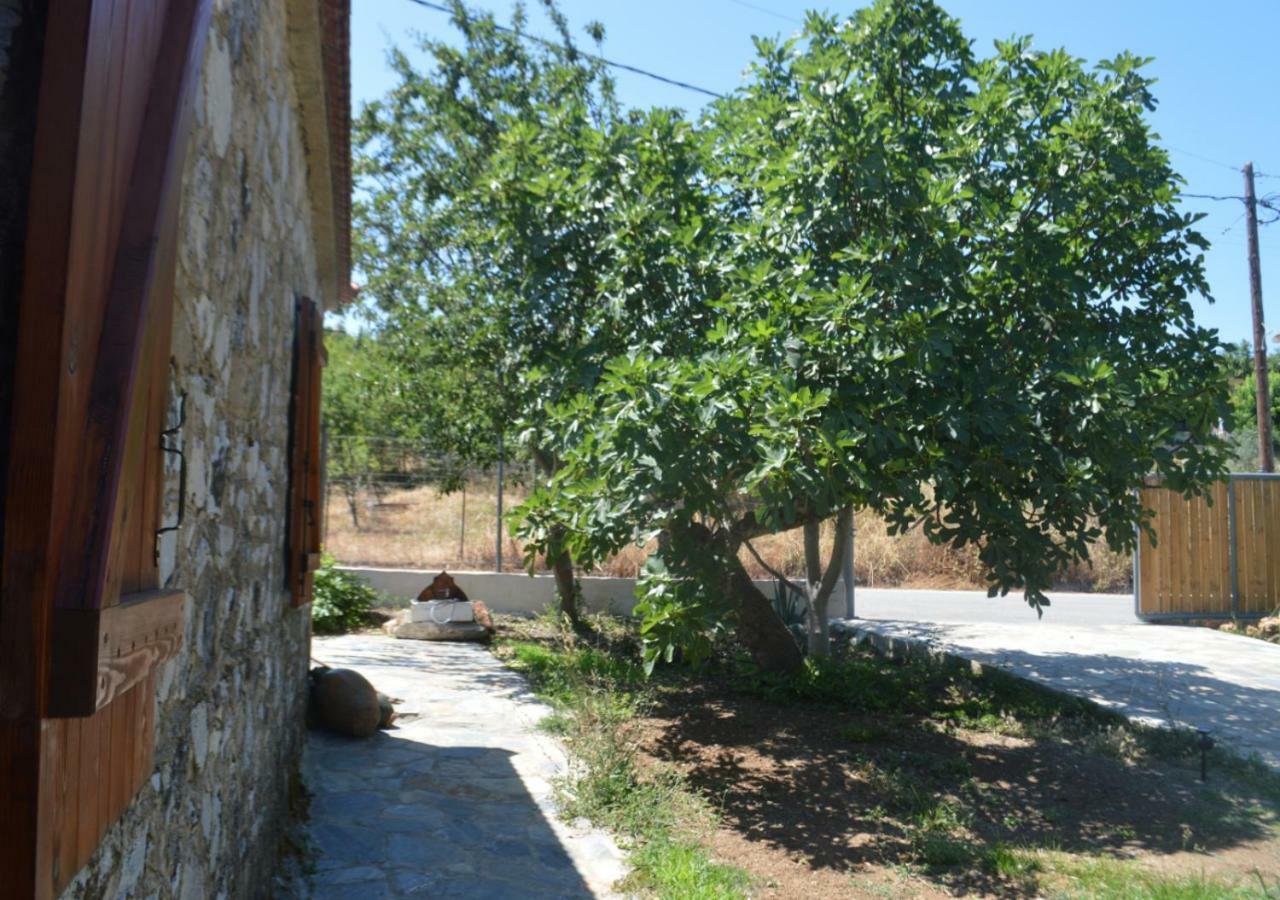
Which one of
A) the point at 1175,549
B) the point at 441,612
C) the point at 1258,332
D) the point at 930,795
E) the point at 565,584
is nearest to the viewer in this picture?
the point at 930,795

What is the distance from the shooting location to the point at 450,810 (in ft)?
18.1

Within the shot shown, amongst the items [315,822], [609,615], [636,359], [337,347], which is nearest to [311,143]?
[636,359]

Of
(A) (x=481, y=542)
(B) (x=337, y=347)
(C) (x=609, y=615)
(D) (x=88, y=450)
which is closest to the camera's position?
(D) (x=88, y=450)

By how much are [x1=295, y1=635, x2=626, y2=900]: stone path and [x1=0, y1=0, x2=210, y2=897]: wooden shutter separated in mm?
2996

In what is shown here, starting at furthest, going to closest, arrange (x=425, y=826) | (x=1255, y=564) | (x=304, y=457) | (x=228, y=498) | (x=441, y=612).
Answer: (x=1255, y=564), (x=441, y=612), (x=425, y=826), (x=304, y=457), (x=228, y=498)

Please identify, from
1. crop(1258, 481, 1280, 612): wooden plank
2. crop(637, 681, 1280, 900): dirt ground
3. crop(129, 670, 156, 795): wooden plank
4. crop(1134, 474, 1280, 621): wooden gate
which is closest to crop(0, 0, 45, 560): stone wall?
crop(129, 670, 156, 795): wooden plank

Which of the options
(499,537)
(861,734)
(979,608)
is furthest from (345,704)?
(979,608)

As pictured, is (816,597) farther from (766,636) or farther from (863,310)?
(863,310)

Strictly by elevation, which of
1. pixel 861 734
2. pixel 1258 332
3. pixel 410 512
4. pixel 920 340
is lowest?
pixel 861 734

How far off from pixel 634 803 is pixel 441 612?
6429 mm

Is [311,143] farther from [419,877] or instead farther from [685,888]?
[685,888]

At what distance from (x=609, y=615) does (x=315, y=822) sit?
7.92 meters

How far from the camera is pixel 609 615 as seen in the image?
Answer: 12945 mm

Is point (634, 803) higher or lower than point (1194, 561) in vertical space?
lower
